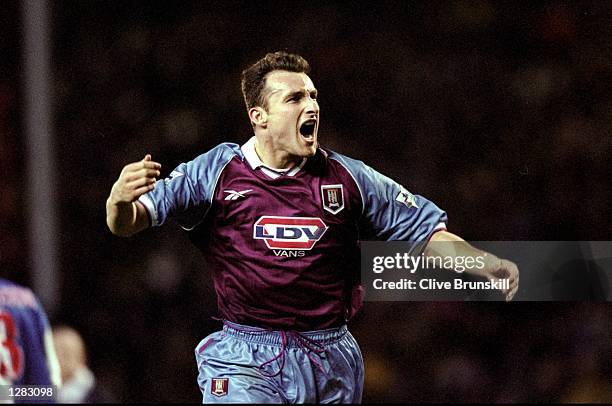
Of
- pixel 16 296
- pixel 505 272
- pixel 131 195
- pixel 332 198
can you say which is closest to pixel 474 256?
pixel 505 272

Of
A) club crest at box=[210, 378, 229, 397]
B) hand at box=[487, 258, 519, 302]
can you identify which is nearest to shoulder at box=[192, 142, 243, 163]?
club crest at box=[210, 378, 229, 397]

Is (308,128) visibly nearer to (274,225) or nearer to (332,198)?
(332,198)

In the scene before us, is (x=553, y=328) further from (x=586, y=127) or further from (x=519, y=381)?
(x=586, y=127)

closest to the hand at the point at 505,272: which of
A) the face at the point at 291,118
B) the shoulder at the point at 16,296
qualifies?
the face at the point at 291,118

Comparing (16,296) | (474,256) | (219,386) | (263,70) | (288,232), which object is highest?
(263,70)

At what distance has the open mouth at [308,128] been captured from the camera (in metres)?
3.45

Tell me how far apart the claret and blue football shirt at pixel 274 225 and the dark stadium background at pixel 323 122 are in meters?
0.46

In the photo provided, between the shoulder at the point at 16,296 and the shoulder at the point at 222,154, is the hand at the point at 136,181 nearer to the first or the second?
the shoulder at the point at 222,154

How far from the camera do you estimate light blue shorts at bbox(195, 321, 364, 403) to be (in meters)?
3.20

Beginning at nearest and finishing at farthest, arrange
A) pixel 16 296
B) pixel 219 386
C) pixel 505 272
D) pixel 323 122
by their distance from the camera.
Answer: pixel 219 386 < pixel 505 272 < pixel 16 296 < pixel 323 122

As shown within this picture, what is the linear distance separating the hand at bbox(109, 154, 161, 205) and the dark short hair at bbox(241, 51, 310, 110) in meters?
0.56

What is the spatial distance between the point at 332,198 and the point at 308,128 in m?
0.27

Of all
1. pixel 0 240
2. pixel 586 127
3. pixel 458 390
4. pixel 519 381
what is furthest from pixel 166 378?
pixel 586 127

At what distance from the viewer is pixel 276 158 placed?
3.44 m
